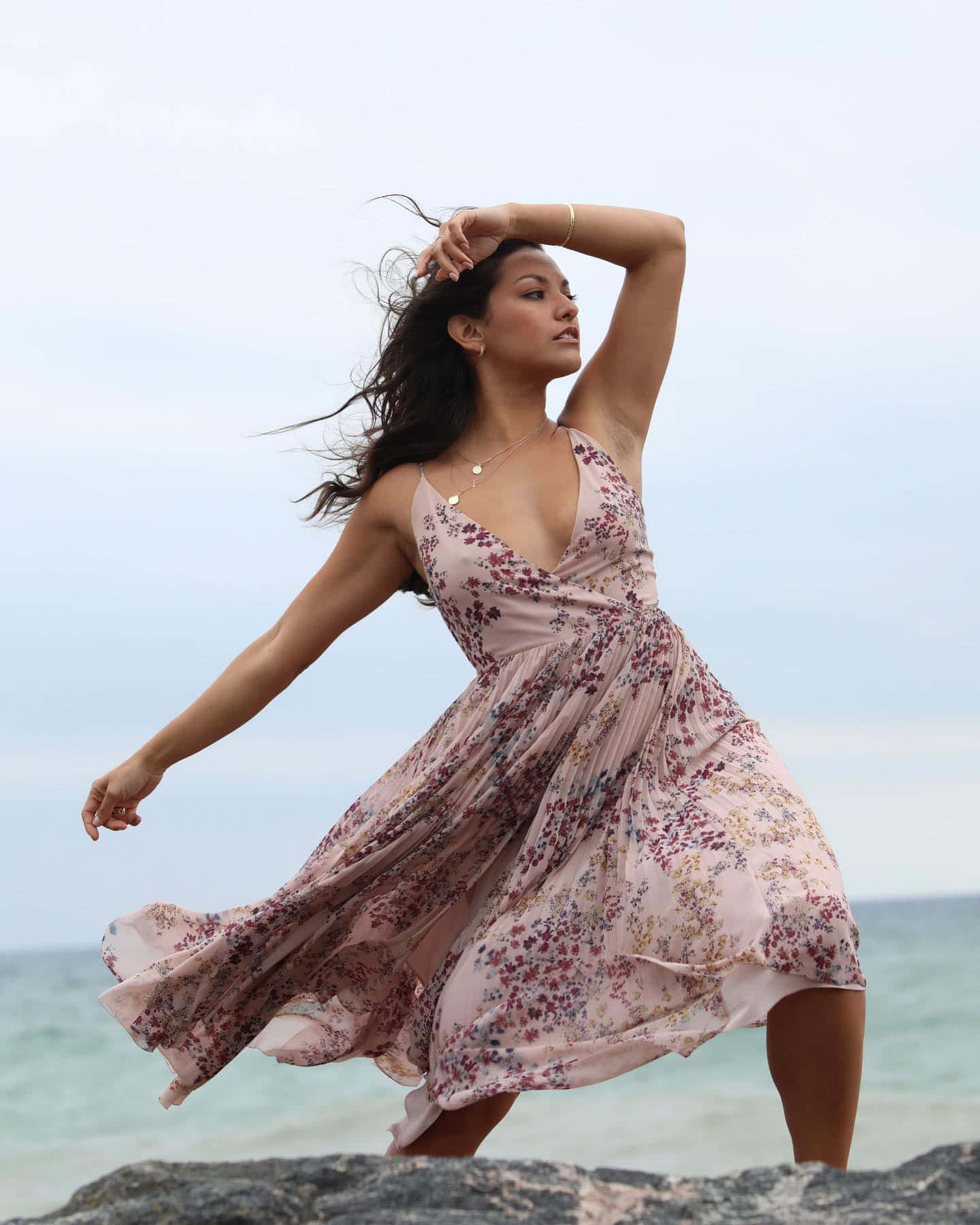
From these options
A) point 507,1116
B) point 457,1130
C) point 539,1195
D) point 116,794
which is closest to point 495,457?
point 116,794

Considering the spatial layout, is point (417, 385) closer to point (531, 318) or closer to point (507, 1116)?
point (531, 318)

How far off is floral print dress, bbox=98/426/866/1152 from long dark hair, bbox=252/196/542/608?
16cm

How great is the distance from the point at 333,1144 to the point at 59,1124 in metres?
2.21

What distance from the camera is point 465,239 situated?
3.35 meters

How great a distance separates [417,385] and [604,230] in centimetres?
59

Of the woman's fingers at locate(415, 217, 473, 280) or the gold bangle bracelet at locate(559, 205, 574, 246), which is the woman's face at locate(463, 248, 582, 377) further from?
the woman's fingers at locate(415, 217, 473, 280)

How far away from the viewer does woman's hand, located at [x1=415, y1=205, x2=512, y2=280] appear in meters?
3.35

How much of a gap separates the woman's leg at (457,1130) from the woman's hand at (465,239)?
1758 mm

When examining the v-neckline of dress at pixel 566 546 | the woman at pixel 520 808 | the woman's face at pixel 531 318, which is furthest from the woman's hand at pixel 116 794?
the woman's face at pixel 531 318

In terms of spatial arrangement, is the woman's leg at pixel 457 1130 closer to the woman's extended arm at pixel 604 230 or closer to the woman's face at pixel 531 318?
the woman's face at pixel 531 318

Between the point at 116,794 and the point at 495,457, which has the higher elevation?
the point at 495,457

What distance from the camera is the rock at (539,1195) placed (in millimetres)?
1693

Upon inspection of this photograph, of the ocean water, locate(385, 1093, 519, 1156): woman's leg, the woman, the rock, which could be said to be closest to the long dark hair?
the woman

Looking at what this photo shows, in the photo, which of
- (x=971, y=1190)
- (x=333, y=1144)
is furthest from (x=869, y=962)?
(x=971, y=1190)
